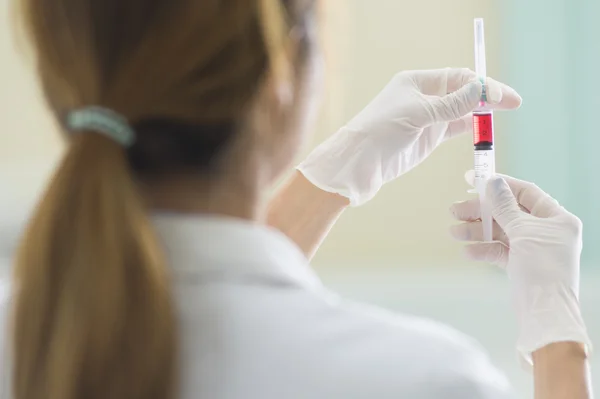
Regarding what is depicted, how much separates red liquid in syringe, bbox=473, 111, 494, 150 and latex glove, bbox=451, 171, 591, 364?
0.14 feet

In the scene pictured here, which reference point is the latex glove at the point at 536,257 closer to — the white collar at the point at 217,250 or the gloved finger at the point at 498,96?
the gloved finger at the point at 498,96

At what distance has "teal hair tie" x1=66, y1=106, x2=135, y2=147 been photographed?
A: 20.3 inches

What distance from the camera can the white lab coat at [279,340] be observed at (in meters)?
0.52

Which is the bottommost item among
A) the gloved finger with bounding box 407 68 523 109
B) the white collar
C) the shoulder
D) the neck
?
the shoulder

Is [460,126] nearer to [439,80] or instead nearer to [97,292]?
[439,80]

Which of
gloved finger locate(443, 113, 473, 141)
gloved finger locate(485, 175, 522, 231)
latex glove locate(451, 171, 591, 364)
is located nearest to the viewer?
latex glove locate(451, 171, 591, 364)

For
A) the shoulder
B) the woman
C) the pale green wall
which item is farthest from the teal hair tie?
the pale green wall

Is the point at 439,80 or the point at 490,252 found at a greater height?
the point at 439,80

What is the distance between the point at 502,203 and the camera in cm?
97

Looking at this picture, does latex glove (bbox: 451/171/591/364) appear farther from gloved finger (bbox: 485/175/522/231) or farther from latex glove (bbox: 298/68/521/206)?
latex glove (bbox: 298/68/521/206)

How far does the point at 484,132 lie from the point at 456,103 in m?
0.05

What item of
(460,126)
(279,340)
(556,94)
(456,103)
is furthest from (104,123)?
(556,94)

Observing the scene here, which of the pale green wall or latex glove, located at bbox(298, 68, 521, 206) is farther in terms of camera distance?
the pale green wall

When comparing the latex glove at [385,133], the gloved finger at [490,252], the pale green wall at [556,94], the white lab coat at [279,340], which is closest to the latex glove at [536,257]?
the gloved finger at [490,252]
